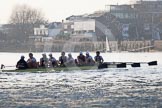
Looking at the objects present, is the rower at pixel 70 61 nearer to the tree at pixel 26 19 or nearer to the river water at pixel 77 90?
the river water at pixel 77 90

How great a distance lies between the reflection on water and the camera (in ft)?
100

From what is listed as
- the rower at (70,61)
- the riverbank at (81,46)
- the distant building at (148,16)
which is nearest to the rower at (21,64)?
the rower at (70,61)

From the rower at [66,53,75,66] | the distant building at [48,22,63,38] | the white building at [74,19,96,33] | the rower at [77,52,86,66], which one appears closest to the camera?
the rower at [66,53,75,66]

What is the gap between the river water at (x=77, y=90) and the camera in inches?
1197

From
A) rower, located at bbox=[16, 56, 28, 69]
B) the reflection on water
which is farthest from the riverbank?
the reflection on water

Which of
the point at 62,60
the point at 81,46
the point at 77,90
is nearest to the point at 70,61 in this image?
the point at 62,60

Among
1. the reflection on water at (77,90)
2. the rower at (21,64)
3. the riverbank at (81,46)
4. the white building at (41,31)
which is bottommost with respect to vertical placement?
the reflection on water at (77,90)

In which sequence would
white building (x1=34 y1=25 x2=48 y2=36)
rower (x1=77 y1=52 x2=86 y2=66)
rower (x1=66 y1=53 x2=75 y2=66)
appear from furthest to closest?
white building (x1=34 y1=25 x2=48 y2=36) → rower (x1=77 y1=52 x2=86 y2=66) → rower (x1=66 y1=53 x2=75 y2=66)

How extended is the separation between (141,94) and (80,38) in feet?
442

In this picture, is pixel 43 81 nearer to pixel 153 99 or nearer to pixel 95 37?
pixel 153 99

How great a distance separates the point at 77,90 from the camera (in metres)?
36.5

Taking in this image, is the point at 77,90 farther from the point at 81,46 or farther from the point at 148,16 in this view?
the point at 148,16

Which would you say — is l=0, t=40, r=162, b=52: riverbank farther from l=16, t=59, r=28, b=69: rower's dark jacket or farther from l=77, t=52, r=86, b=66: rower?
l=16, t=59, r=28, b=69: rower's dark jacket

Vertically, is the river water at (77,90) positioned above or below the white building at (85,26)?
below
